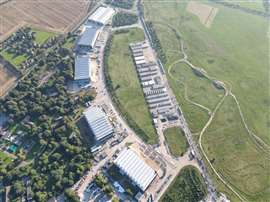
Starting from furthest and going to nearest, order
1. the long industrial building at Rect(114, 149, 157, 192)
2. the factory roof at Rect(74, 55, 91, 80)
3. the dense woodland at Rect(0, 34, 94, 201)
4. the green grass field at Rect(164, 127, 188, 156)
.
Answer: the factory roof at Rect(74, 55, 91, 80)
the green grass field at Rect(164, 127, 188, 156)
the dense woodland at Rect(0, 34, 94, 201)
the long industrial building at Rect(114, 149, 157, 192)

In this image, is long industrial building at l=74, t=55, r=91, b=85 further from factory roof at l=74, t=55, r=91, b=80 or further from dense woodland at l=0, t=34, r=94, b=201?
dense woodland at l=0, t=34, r=94, b=201

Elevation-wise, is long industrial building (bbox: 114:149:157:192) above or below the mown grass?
below

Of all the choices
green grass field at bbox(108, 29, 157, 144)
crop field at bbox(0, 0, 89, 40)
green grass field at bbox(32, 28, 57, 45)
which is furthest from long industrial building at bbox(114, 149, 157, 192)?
crop field at bbox(0, 0, 89, 40)

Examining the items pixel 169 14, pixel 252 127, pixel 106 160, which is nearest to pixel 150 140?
pixel 106 160

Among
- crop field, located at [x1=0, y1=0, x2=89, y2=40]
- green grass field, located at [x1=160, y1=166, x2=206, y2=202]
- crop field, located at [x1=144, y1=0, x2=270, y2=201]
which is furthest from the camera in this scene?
crop field, located at [x1=0, y1=0, x2=89, y2=40]

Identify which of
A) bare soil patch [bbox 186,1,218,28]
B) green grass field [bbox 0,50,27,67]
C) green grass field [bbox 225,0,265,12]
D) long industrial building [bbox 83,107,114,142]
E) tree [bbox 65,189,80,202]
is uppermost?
green grass field [bbox 225,0,265,12]

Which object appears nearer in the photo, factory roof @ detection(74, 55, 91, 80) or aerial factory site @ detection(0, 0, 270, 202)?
aerial factory site @ detection(0, 0, 270, 202)
